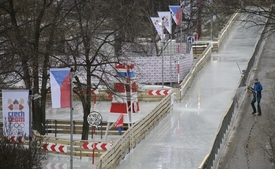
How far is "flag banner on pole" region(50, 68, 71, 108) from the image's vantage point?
73.4ft

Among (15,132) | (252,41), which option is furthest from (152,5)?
(15,132)

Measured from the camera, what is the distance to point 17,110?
2359cm

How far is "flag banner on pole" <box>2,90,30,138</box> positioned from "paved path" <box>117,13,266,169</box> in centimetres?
391

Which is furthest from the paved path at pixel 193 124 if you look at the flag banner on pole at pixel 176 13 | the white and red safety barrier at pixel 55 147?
the flag banner on pole at pixel 176 13

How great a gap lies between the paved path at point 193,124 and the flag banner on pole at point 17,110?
391cm

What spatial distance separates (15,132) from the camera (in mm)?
23703

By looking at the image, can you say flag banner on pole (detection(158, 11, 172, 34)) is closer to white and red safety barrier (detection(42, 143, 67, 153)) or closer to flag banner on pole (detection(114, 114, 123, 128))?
flag banner on pole (detection(114, 114, 123, 128))

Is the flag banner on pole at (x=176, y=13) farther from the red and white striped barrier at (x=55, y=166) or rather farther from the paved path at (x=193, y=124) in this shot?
the red and white striped barrier at (x=55, y=166)

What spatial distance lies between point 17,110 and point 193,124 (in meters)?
10.5

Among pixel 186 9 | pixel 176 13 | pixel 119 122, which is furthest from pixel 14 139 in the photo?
pixel 186 9

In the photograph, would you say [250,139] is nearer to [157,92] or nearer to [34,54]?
[34,54]

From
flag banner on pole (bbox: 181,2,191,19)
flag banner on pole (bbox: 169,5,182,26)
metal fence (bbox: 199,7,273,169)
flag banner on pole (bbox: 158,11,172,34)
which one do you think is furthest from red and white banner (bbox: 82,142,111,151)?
flag banner on pole (bbox: 181,2,191,19)

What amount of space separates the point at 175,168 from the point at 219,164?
159cm

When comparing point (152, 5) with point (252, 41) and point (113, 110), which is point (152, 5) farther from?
point (113, 110)
